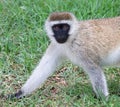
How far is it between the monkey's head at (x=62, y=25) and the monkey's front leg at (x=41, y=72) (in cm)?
35

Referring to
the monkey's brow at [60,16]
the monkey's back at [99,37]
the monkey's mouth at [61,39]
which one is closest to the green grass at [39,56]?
the monkey's back at [99,37]

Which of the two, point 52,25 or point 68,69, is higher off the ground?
point 52,25

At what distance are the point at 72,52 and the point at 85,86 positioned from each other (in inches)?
23.3

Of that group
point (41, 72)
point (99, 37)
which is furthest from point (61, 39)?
point (41, 72)

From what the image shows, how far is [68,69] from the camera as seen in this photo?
7477 millimetres

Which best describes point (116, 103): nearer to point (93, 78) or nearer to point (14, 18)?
point (93, 78)

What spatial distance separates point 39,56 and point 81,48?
1.28 metres

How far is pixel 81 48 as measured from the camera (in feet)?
21.6

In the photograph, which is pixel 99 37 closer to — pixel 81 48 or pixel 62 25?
pixel 81 48

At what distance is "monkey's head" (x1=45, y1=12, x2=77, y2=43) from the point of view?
6539 mm

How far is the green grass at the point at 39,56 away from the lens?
6.74 m

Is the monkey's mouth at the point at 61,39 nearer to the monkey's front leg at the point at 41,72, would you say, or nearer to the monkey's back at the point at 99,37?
the monkey's back at the point at 99,37

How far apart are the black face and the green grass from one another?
72cm

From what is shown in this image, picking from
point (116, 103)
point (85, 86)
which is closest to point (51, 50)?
point (85, 86)
